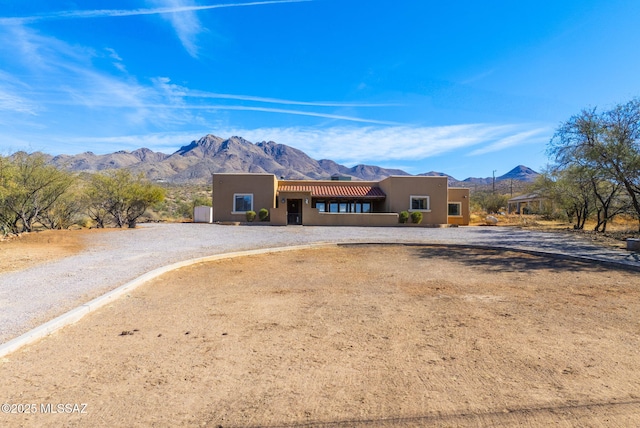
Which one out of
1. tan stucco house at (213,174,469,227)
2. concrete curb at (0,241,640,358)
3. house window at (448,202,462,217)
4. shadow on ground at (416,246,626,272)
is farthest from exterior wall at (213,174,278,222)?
shadow on ground at (416,246,626,272)

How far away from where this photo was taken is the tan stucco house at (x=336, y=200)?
26.1m

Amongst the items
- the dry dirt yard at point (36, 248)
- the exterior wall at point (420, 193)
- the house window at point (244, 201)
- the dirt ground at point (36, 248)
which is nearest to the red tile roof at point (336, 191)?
the exterior wall at point (420, 193)

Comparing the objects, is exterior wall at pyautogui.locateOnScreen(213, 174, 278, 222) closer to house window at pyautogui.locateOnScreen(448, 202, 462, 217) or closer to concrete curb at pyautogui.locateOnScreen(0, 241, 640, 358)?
concrete curb at pyautogui.locateOnScreen(0, 241, 640, 358)

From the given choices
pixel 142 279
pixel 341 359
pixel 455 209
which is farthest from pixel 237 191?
pixel 341 359

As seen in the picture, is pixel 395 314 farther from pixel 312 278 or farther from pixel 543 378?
pixel 312 278

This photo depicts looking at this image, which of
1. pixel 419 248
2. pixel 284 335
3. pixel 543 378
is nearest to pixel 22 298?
pixel 284 335

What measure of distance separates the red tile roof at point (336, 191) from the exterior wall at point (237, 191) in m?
1.64

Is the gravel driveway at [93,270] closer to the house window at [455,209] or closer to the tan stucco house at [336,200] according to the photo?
the tan stucco house at [336,200]

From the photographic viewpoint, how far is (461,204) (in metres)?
30.1

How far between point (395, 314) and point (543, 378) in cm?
233

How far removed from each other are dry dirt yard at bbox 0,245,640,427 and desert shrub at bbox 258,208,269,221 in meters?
18.8

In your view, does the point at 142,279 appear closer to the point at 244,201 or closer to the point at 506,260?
the point at 506,260

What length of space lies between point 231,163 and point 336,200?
419 ft

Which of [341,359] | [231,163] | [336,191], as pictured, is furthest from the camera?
[231,163]
